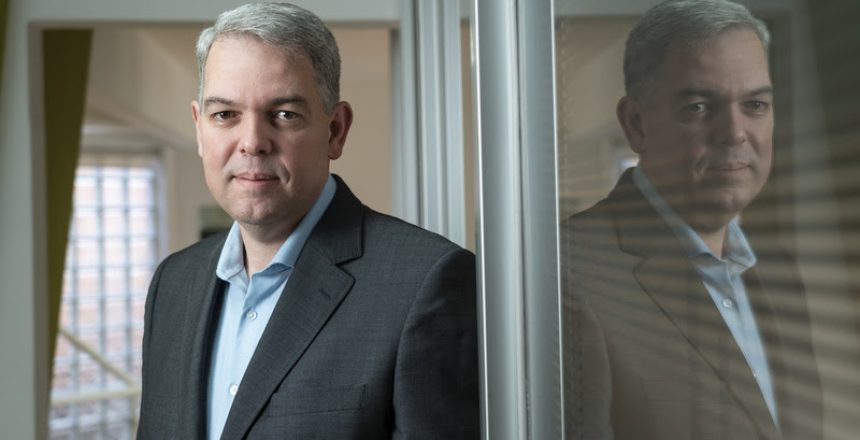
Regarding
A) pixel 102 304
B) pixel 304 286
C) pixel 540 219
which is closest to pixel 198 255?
pixel 304 286

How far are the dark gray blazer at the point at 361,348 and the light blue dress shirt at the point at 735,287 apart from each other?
2.20ft

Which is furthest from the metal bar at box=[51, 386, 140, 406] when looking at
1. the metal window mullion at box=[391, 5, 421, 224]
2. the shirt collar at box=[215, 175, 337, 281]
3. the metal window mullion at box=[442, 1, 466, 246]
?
the shirt collar at box=[215, 175, 337, 281]

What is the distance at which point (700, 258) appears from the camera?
0.50 m

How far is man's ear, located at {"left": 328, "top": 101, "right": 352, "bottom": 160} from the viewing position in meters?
1.33

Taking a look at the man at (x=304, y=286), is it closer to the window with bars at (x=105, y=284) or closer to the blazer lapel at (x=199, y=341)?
the blazer lapel at (x=199, y=341)

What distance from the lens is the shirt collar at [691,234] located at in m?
0.44

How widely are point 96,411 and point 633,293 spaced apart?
7624 millimetres

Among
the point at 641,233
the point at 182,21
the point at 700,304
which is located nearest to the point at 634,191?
the point at 641,233

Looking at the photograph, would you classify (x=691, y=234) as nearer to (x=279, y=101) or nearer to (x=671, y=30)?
(x=671, y=30)

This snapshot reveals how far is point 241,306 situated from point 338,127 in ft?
0.96

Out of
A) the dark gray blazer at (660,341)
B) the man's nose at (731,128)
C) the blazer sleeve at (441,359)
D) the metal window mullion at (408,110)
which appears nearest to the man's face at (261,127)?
the blazer sleeve at (441,359)

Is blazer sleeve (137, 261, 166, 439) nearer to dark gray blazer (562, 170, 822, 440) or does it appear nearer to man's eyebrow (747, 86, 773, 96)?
dark gray blazer (562, 170, 822, 440)

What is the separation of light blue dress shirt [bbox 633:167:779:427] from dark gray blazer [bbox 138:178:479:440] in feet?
2.20

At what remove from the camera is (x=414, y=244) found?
1.26 m
